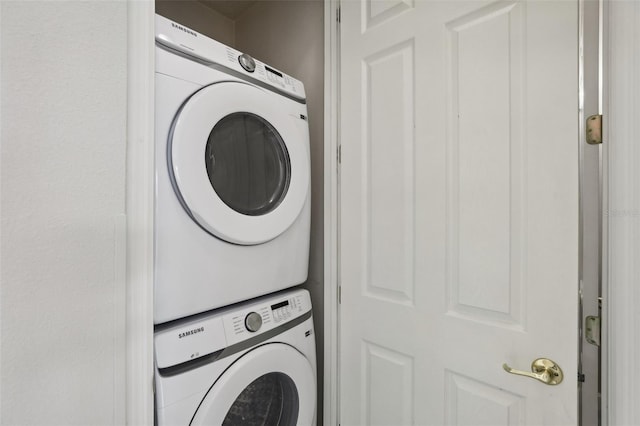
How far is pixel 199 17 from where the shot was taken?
1.74m

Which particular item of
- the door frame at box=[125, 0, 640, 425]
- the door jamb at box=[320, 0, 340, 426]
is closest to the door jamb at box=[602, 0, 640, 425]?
the door frame at box=[125, 0, 640, 425]

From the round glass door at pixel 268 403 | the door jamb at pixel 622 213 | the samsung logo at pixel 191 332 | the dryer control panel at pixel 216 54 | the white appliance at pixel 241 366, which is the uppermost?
the dryer control panel at pixel 216 54

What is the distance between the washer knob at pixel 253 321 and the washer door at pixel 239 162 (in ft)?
0.76

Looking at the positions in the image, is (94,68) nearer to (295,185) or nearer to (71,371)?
(71,371)

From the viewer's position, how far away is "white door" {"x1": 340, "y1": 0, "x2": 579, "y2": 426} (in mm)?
813

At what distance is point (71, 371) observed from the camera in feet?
1.76

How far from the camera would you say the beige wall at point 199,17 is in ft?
5.37

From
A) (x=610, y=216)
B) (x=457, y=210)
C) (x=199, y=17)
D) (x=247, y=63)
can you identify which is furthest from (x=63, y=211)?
(x=199, y=17)

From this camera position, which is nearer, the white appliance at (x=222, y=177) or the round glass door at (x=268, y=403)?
the white appliance at (x=222, y=177)

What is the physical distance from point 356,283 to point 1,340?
99cm

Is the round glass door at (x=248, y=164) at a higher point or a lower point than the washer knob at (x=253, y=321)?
higher

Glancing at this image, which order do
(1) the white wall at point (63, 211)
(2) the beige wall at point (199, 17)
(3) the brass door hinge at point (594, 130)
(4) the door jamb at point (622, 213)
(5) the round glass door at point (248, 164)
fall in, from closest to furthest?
(1) the white wall at point (63, 211) → (4) the door jamb at point (622, 213) → (3) the brass door hinge at point (594, 130) → (5) the round glass door at point (248, 164) → (2) the beige wall at point (199, 17)

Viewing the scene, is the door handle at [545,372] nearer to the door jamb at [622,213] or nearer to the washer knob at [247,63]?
the door jamb at [622,213]

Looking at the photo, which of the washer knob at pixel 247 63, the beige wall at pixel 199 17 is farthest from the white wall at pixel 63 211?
the beige wall at pixel 199 17
